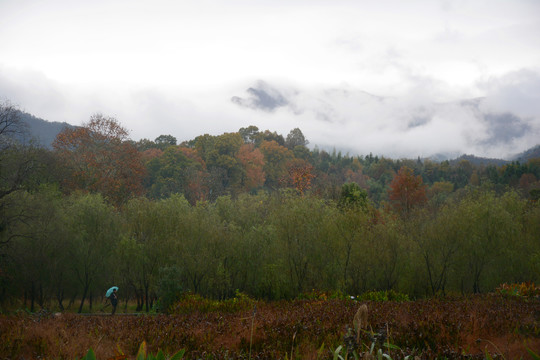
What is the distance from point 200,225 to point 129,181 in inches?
613

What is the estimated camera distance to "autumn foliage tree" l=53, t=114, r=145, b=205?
112 feet

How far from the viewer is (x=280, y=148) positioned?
76.4m

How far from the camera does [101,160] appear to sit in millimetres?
35750

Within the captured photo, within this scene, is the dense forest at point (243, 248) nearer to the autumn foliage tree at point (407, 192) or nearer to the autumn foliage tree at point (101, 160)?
the autumn foliage tree at point (101, 160)

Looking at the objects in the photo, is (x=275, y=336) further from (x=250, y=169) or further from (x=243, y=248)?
(x=250, y=169)

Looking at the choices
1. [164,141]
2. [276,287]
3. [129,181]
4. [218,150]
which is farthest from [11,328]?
[164,141]

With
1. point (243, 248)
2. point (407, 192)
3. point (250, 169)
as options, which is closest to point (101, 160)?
point (243, 248)

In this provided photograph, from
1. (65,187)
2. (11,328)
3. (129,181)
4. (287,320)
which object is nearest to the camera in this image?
(11,328)

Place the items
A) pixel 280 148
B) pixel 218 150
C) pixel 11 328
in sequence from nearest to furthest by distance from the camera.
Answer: pixel 11 328 < pixel 218 150 < pixel 280 148

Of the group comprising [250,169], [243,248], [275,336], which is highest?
[250,169]

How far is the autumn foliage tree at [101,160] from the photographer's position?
3412cm

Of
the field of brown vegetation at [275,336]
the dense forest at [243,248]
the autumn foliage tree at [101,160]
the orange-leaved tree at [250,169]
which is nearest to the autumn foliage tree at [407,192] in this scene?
the orange-leaved tree at [250,169]

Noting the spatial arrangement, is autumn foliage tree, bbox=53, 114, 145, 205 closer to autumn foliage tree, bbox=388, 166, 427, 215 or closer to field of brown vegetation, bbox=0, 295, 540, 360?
field of brown vegetation, bbox=0, 295, 540, 360

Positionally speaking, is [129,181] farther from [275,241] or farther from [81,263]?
[275,241]
